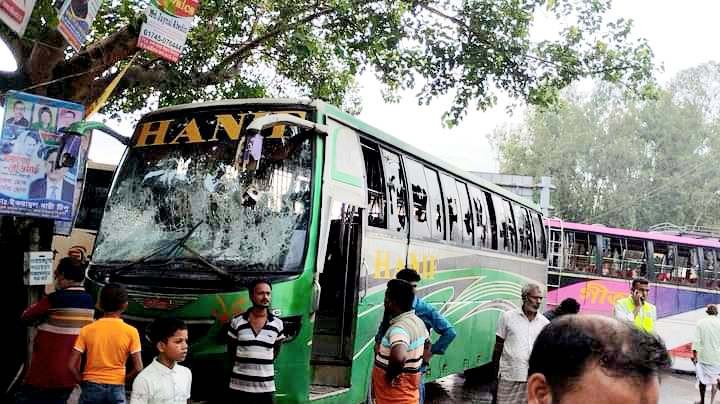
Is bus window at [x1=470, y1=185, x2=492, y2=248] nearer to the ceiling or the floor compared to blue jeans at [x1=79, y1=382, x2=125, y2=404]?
nearer to the ceiling

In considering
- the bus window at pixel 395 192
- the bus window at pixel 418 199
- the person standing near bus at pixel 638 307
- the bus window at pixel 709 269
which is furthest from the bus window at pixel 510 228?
the bus window at pixel 709 269

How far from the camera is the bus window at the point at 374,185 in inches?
288

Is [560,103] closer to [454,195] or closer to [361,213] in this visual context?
[454,195]

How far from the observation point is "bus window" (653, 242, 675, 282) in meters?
19.5

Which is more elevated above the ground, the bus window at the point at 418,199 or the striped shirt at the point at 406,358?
the bus window at the point at 418,199

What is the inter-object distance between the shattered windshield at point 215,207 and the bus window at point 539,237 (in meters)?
9.30

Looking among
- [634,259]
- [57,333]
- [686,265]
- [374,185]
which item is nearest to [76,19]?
[57,333]

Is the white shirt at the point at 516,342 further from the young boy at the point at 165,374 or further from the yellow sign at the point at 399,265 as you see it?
the young boy at the point at 165,374

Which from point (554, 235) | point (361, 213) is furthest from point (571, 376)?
point (554, 235)

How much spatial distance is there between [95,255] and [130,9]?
3.70 m

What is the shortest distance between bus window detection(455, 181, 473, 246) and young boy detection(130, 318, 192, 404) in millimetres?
5981

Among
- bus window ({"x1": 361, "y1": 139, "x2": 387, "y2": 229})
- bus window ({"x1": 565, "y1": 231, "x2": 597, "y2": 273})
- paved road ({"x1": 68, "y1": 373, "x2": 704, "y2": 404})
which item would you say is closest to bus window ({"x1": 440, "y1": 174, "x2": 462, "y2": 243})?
bus window ({"x1": 361, "y1": 139, "x2": 387, "y2": 229})

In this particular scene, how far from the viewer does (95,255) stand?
6.51 metres

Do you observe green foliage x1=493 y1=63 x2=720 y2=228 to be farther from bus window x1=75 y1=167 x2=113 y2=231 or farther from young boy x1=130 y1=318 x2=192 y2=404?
young boy x1=130 y1=318 x2=192 y2=404
